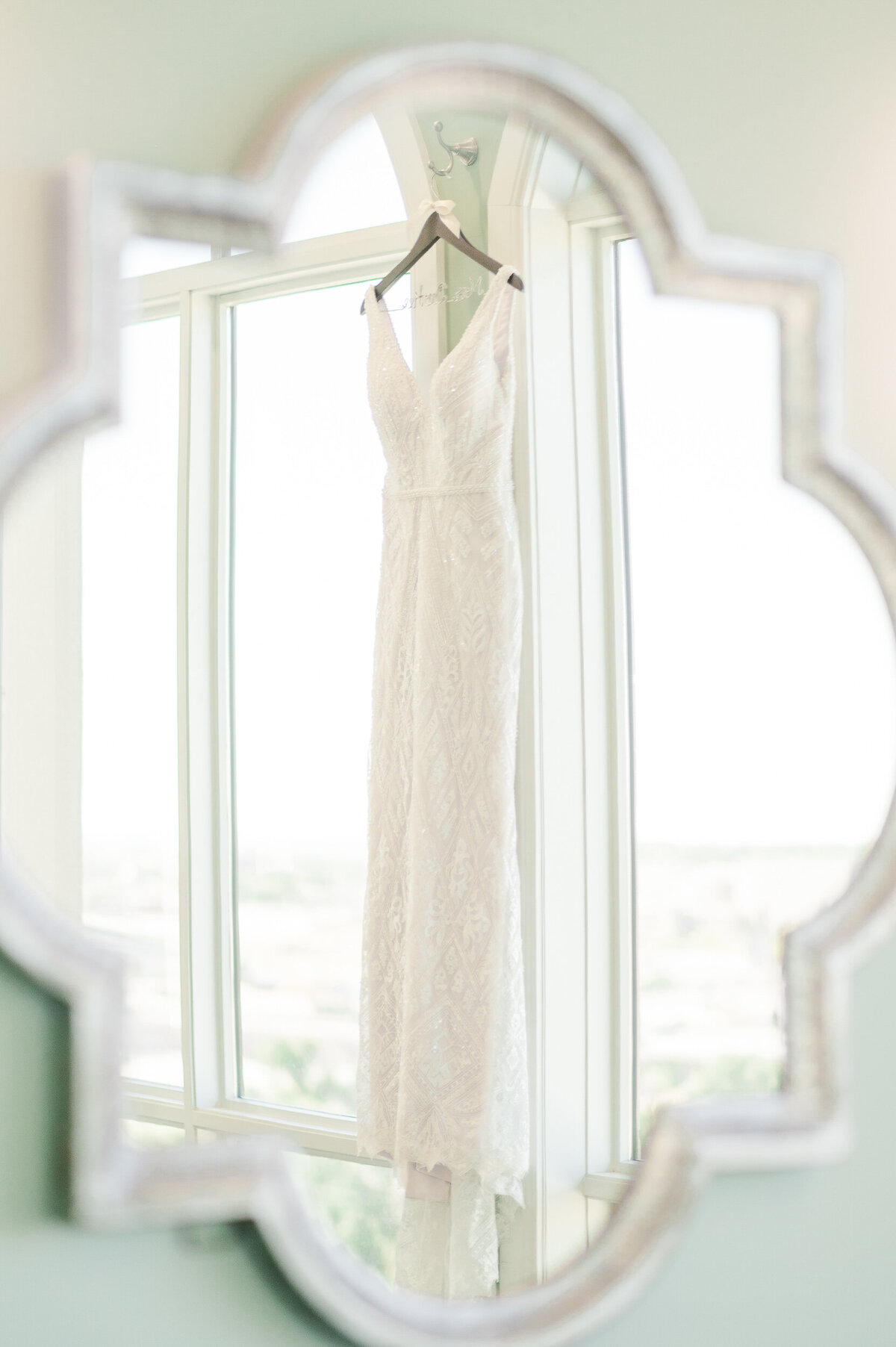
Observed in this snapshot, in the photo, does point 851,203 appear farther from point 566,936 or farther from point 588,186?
point 566,936

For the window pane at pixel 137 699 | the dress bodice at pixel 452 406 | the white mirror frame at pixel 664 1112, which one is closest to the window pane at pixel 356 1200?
the white mirror frame at pixel 664 1112

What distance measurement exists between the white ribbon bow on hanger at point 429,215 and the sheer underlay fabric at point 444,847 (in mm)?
47

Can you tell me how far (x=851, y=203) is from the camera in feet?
2.97

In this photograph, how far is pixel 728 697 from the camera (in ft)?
2.74

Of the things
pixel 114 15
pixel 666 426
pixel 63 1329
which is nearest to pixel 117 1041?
pixel 63 1329

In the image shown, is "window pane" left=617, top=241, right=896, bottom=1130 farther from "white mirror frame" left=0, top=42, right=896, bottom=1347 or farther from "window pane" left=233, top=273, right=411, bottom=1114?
"window pane" left=233, top=273, right=411, bottom=1114

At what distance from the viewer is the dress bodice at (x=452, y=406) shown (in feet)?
2.41

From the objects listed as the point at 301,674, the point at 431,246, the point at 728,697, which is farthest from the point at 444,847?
the point at 431,246

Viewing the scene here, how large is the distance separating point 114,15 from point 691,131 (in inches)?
17.3

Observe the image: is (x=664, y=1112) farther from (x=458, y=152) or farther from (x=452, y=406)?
(x=458, y=152)

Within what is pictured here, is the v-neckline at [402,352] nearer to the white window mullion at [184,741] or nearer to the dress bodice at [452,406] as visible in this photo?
the dress bodice at [452,406]

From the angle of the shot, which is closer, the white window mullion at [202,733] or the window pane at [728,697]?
the white window mullion at [202,733]

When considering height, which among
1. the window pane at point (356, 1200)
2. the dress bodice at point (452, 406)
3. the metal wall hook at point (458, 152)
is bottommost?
the window pane at point (356, 1200)

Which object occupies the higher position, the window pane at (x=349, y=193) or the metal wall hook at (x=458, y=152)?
the metal wall hook at (x=458, y=152)
